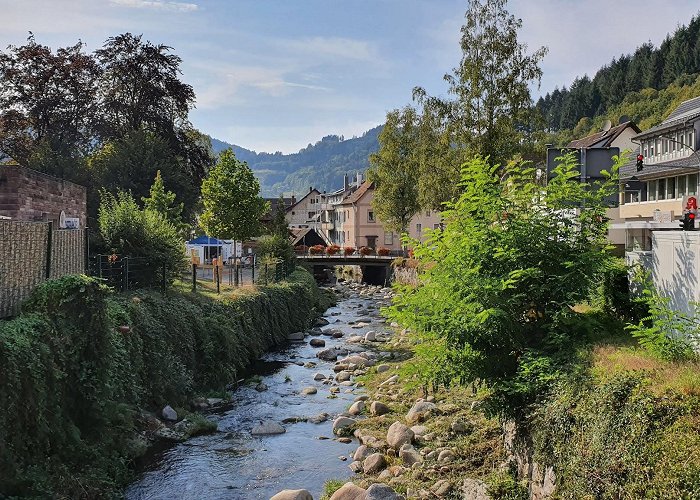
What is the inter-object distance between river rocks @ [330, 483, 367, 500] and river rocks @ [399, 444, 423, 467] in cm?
200

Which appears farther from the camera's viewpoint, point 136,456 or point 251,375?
point 251,375

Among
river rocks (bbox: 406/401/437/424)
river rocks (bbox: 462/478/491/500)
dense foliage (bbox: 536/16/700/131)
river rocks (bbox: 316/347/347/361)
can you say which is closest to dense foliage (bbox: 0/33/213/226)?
river rocks (bbox: 316/347/347/361)

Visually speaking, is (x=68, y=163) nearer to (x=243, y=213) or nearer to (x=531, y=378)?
(x=243, y=213)

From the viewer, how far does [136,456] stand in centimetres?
1384

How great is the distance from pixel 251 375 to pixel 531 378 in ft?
46.6

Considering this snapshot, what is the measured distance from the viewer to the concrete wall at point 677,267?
10.2 m

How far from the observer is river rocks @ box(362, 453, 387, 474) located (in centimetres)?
1362

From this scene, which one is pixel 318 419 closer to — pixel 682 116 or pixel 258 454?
pixel 258 454

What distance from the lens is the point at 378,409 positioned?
58.1ft

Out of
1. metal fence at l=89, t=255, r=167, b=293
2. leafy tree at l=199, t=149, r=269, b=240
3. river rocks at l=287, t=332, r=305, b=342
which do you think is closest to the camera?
metal fence at l=89, t=255, r=167, b=293

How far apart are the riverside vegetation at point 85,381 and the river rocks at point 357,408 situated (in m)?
4.57

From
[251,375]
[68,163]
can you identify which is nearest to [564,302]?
[251,375]

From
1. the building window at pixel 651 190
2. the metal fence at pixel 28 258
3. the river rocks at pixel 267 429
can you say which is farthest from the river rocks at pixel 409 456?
the building window at pixel 651 190

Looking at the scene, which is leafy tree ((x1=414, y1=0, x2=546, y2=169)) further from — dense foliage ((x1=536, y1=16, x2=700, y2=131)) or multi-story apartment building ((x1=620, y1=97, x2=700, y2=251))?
dense foliage ((x1=536, y1=16, x2=700, y2=131))
